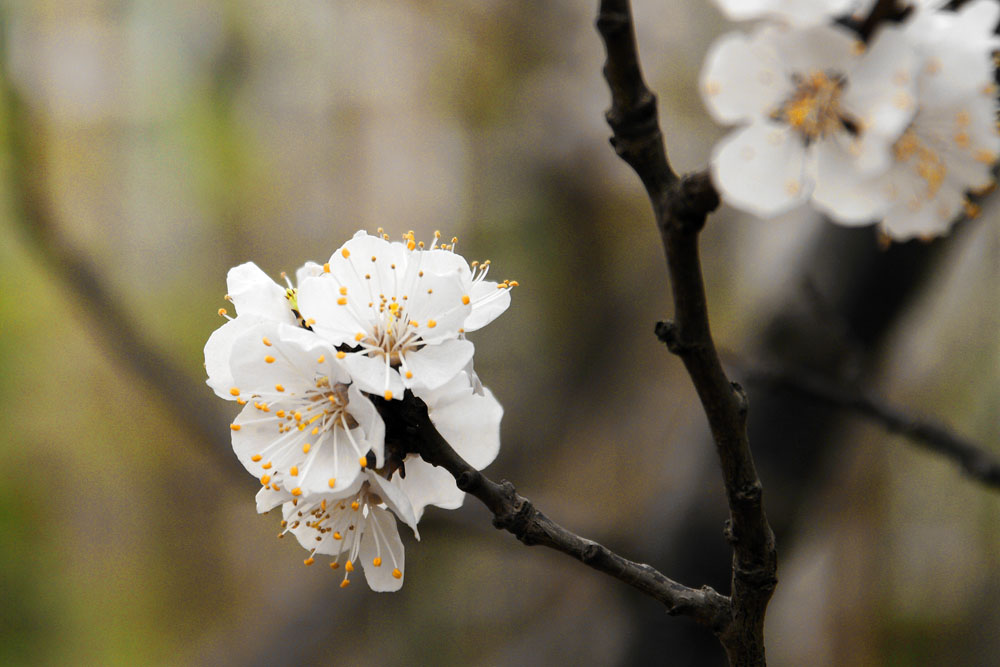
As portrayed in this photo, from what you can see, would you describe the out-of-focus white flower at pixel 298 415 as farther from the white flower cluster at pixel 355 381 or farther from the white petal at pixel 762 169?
the white petal at pixel 762 169

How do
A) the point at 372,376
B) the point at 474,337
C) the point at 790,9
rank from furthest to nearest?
the point at 474,337 → the point at 372,376 → the point at 790,9

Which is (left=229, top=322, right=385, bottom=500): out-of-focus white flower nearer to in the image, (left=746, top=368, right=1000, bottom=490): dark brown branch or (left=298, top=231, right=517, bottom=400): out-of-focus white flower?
(left=298, top=231, right=517, bottom=400): out-of-focus white flower

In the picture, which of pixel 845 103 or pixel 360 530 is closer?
pixel 845 103

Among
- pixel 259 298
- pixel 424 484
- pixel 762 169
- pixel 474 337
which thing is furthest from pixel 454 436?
pixel 474 337

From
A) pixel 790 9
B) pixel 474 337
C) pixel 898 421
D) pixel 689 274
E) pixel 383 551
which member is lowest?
pixel 474 337

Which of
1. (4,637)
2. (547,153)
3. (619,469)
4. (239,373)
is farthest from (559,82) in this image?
(4,637)

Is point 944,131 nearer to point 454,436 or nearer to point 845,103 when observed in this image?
point 845,103

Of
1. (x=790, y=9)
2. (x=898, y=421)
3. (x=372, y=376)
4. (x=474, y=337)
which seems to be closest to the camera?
(x=790, y=9)

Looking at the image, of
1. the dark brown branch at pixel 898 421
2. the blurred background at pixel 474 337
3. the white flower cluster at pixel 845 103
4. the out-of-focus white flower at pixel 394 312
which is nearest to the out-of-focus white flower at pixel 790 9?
the white flower cluster at pixel 845 103
